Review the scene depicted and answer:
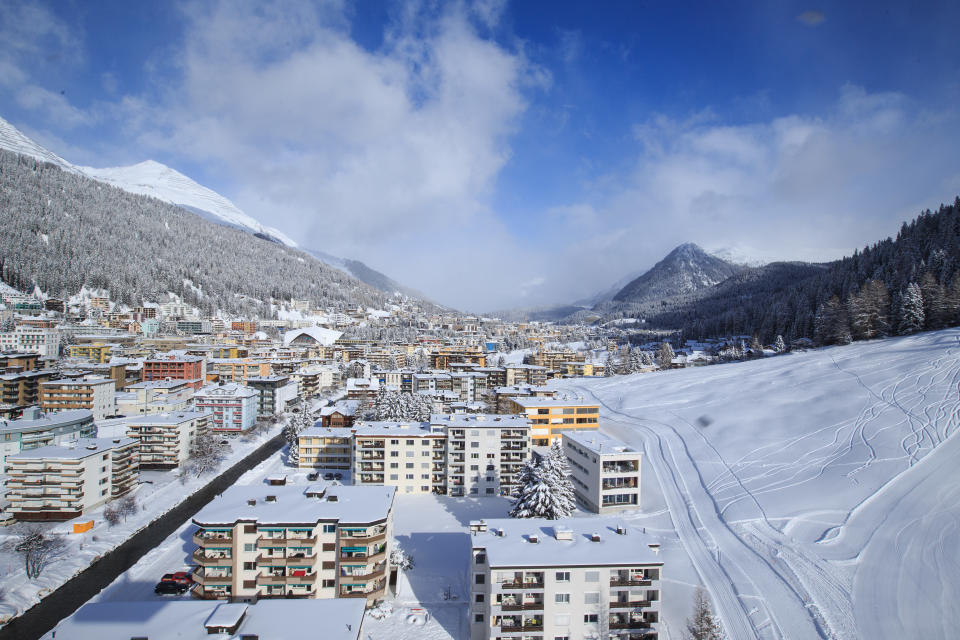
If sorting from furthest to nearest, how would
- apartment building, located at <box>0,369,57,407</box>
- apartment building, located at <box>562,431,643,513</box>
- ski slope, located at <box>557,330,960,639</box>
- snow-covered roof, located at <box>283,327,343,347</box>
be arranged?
snow-covered roof, located at <box>283,327,343,347</box>
apartment building, located at <box>0,369,57,407</box>
apartment building, located at <box>562,431,643,513</box>
ski slope, located at <box>557,330,960,639</box>

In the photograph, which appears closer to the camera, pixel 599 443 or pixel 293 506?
pixel 293 506

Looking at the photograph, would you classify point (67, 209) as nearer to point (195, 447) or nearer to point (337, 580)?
point (195, 447)

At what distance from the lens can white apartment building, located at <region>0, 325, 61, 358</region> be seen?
56875mm

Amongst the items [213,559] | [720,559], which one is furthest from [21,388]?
[720,559]

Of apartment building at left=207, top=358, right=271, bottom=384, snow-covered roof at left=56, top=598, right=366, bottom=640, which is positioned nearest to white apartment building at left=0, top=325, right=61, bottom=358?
apartment building at left=207, top=358, right=271, bottom=384

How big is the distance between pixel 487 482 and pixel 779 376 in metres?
25.8

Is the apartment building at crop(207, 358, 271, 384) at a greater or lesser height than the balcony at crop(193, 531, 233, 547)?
Answer: greater

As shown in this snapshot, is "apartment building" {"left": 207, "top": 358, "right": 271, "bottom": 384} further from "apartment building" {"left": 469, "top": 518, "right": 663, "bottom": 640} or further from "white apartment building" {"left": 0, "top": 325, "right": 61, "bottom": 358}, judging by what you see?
"apartment building" {"left": 469, "top": 518, "right": 663, "bottom": 640}

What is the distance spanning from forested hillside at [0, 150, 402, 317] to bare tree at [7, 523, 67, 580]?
81.7m

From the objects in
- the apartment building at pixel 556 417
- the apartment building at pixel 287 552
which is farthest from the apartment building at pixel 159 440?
the apartment building at pixel 556 417

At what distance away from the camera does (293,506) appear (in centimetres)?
1634

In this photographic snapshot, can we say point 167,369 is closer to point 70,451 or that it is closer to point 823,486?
point 70,451

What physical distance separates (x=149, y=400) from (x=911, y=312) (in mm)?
68410

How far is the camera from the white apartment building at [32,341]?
187 ft
